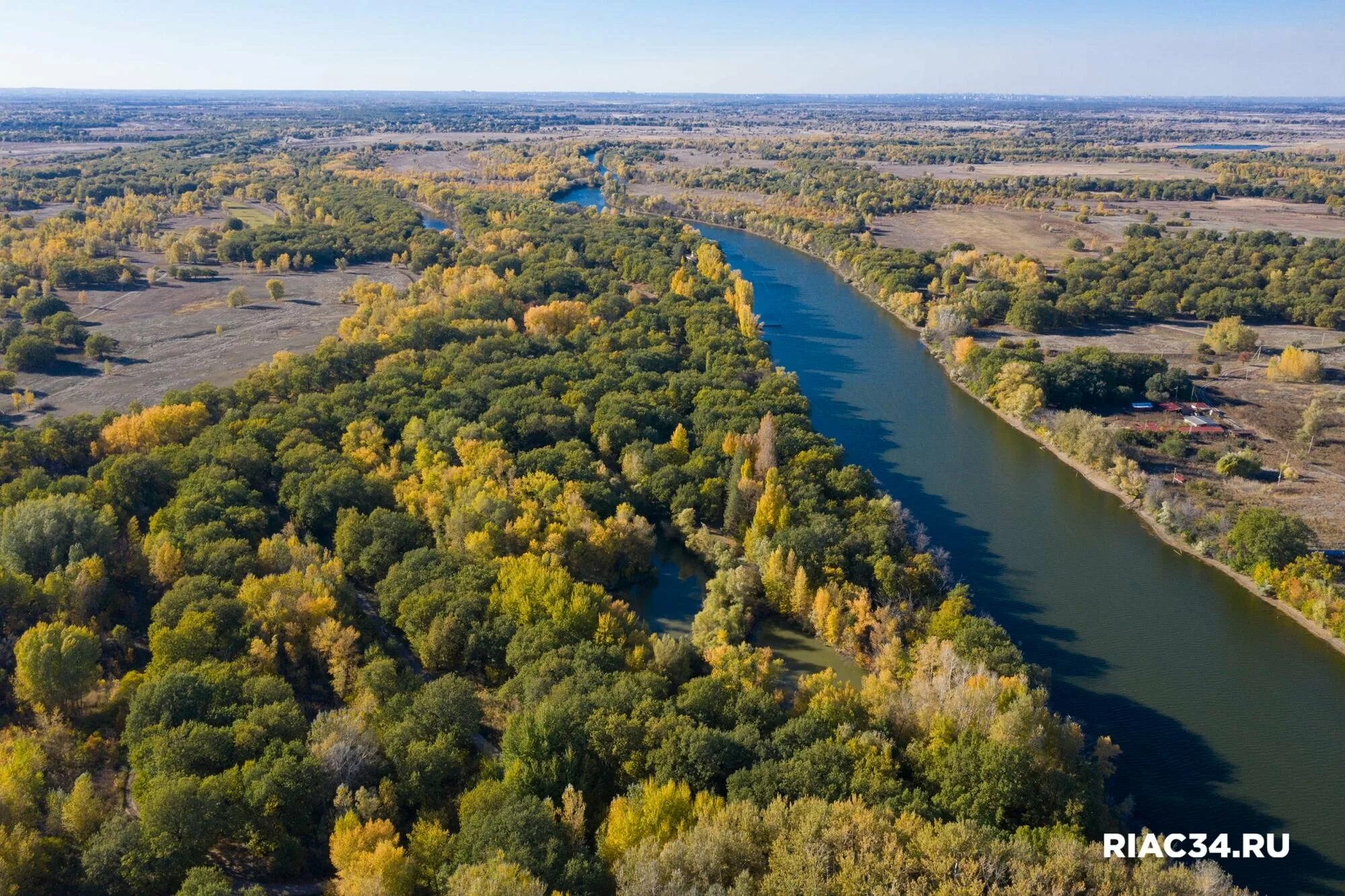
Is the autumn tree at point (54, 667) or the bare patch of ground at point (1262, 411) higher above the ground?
the bare patch of ground at point (1262, 411)

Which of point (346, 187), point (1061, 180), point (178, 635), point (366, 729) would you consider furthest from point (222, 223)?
point (1061, 180)

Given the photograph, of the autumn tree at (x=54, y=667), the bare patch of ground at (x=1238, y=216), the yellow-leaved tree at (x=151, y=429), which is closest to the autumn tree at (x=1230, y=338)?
the bare patch of ground at (x=1238, y=216)

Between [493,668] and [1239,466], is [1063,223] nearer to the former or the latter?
[1239,466]

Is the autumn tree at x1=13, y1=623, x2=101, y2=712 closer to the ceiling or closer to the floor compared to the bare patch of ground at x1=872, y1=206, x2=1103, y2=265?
closer to the floor

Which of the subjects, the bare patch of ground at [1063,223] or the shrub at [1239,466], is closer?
the shrub at [1239,466]

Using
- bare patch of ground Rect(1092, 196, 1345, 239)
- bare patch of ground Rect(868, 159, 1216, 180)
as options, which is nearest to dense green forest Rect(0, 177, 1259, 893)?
bare patch of ground Rect(1092, 196, 1345, 239)

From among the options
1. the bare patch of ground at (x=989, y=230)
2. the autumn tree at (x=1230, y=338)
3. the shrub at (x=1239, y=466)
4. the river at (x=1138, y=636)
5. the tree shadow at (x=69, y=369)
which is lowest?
the river at (x=1138, y=636)

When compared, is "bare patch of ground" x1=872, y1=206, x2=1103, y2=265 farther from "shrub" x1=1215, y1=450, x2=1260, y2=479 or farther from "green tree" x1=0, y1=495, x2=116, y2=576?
"green tree" x1=0, y1=495, x2=116, y2=576

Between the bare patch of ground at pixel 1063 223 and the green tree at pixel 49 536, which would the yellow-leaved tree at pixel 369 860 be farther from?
the bare patch of ground at pixel 1063 223
